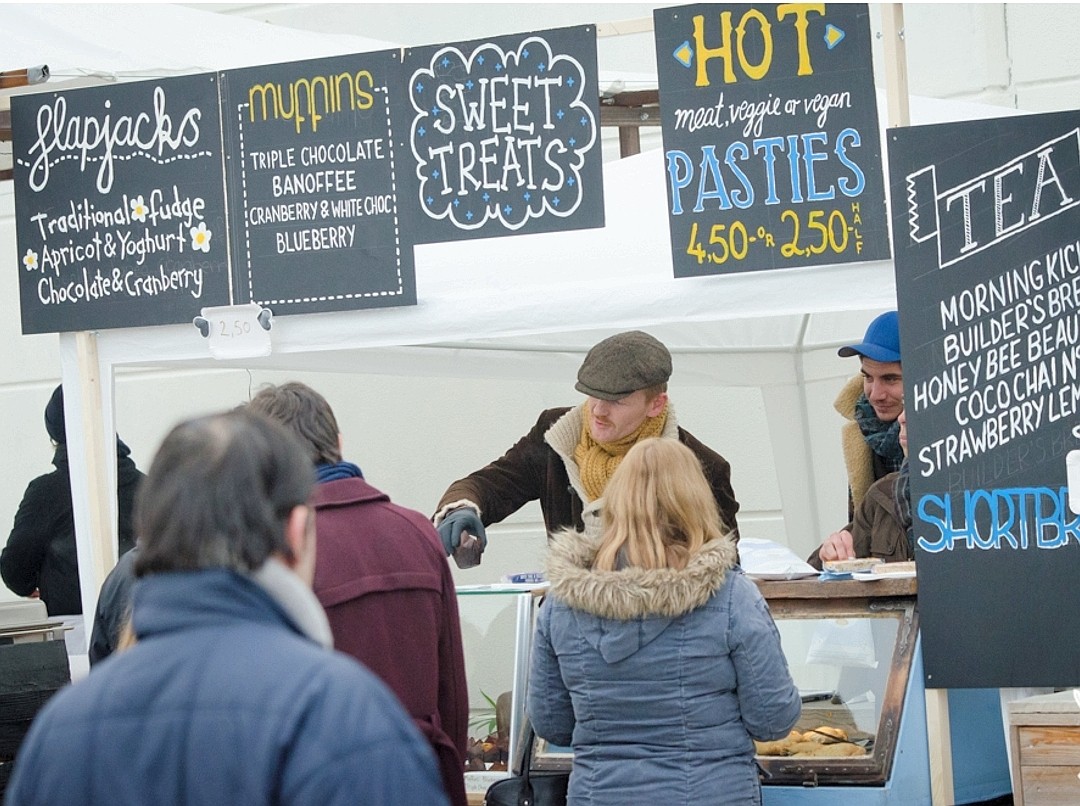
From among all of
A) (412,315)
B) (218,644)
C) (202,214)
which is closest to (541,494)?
(412,315)

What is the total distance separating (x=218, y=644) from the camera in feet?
5.13

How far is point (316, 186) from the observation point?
4.48 metres

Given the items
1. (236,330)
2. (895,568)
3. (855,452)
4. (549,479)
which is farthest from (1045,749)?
(236,330)

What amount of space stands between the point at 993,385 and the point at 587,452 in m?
1.40

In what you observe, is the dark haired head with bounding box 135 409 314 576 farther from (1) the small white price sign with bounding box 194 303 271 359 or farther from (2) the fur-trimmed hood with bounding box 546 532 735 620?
(1) the small white price sign with bounding box 194 303 271 359

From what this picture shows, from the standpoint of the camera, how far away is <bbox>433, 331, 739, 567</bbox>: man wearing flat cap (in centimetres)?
450

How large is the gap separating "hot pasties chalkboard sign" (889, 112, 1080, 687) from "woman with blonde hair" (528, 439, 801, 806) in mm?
774

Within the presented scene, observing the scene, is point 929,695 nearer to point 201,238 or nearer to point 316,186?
point 316,186

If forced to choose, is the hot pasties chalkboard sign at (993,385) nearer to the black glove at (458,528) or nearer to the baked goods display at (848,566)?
the baked goods display at (848,566)

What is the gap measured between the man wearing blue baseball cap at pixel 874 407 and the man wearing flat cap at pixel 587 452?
0.45 m

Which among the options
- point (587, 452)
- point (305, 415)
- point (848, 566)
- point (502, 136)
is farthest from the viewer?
point (587, 452)

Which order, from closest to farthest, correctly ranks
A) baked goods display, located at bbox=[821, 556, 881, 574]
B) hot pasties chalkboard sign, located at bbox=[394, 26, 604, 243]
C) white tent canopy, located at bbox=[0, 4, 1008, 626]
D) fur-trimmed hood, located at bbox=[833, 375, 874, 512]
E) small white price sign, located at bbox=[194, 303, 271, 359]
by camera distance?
baked goods display, located at bbox=[821, 556, 881, 574] → white tent canopy, located at bbox=[0, 4, 1008, 626] → hot pasties chalkboard sign, located at bbox=[394, 26, 604, 243] → small white price sign, located at bbox=[194, 303, 271, 359] → fur-trimmed hood, located at bbox=[833, 375, 874, 512]

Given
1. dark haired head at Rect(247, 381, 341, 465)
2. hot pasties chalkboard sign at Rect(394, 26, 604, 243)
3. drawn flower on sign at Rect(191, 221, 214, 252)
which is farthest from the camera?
drawn flower on sign at Rect(191, 221, 214, 252)

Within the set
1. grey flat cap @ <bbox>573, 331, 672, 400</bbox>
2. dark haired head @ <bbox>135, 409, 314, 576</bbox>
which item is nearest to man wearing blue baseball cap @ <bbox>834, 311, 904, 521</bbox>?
grey flat cap @ <bbox>573, 331, 672, 400</bbox>
